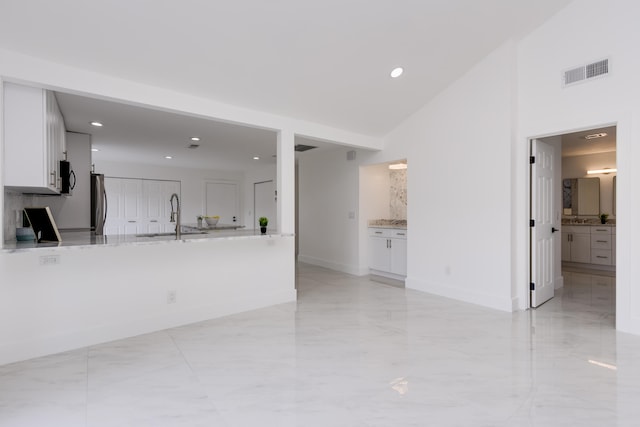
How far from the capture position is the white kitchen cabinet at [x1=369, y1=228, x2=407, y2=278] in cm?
566

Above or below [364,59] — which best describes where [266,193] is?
below

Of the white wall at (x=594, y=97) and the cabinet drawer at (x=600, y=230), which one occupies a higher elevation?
the white wall at (x=594, y=97)

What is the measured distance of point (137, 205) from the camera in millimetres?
8055

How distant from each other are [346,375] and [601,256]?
643cm

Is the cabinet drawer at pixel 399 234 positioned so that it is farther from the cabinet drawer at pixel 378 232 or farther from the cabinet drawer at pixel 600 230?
the cabinet drawer at pixel 600 230

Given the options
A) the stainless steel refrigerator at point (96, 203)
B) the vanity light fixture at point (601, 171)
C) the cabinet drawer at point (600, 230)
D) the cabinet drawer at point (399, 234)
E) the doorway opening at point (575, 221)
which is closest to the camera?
the doorway opening at point (575, 221)

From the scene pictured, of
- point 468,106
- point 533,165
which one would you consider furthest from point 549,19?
point 533,165

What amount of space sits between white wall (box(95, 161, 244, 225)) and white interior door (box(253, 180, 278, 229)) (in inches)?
33.5

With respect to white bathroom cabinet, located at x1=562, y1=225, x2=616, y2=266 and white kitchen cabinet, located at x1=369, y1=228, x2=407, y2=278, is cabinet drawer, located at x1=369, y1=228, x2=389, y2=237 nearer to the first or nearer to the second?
white kitchen cabinet, located at x1=369, y1=228, x2=407, y2=278

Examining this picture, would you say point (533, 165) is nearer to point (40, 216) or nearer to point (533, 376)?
point (533, 376)

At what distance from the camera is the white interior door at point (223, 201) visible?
908cm

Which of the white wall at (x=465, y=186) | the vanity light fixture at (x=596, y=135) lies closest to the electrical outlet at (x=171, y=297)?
the white wall at (x=465, y=186)

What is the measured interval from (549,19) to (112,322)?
5350 millimetres

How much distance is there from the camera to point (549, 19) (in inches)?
153
